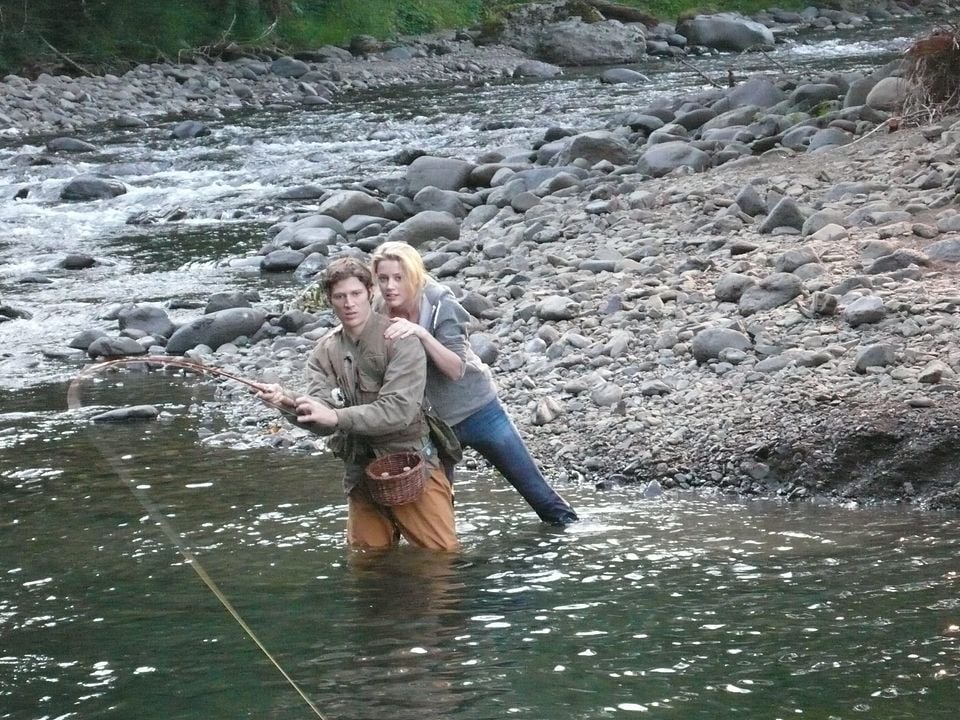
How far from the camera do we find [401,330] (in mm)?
5590

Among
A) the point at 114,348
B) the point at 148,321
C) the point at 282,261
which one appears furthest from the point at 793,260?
the point at 282,261

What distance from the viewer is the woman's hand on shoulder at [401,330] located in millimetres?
5582

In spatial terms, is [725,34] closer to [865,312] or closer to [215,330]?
[215,330]

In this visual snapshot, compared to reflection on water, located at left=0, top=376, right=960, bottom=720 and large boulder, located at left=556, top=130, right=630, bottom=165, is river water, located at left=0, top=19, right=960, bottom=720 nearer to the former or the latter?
reflection on water, located at left=0, top=376, right=960, bottom=720

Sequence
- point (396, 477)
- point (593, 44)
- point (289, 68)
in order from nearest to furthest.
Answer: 1. point (396, 477)
2. point (289, 68)
3. point (593, 44)

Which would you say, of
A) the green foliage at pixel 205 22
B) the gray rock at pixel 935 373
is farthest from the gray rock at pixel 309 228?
the green foliage at pixel 205 22

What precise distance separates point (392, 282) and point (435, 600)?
132cm

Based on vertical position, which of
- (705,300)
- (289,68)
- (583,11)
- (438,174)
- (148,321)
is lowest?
(148,321)

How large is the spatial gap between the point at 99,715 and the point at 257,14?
119 ft

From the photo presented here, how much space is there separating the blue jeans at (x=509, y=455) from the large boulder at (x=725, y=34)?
30.7 meters

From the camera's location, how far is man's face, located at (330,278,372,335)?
555 centimetres

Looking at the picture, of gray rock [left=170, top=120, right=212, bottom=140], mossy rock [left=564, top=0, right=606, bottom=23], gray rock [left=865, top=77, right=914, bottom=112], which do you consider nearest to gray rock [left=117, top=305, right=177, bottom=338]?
gray rock [left=865, top=77, right=914, bottom=112]

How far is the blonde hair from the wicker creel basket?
69cm

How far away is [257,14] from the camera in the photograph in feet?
128
